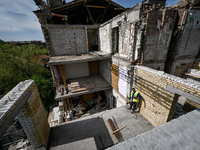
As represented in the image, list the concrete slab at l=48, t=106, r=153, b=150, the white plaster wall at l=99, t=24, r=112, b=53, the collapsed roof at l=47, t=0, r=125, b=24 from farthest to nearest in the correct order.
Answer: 1. the collapsed roof at l=47, t=0, r=125, b=24
2. the white plaster wall at l=99, t=24, r=112, b=53
3. the concrete slab at l=48, t=106, r=153, b=150

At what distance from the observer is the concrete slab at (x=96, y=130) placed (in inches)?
158

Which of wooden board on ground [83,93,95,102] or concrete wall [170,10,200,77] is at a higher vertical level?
concrete wall [170,10,200,77]

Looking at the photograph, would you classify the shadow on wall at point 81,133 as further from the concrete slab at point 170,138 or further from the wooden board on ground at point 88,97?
the wooden board on ground at point 88,97

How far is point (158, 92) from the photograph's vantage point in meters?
4.01

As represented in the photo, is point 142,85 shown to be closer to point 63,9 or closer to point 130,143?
point 130,143

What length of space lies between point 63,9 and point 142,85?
34.9 ft

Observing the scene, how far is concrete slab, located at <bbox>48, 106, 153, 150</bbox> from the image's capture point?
4.02 meters

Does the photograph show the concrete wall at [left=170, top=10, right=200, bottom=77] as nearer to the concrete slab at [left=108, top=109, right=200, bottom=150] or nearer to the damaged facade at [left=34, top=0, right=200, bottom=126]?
the damaged facade at [left=34, top=0, right=200, bottom=126]

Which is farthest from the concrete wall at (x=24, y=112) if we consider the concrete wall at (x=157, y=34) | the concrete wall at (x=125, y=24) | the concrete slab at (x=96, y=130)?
the concrete wall at (x=157, y=34)

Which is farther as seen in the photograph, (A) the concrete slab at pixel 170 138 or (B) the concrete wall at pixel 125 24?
(B) the concrete wall at pixel 125 24

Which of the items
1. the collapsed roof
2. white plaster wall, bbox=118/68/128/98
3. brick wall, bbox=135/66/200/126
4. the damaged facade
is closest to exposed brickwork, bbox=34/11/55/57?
the damaged facade

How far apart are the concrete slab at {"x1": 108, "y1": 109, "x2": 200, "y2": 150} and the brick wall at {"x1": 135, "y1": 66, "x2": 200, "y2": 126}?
2.29 m

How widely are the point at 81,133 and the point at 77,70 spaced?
7.60 m

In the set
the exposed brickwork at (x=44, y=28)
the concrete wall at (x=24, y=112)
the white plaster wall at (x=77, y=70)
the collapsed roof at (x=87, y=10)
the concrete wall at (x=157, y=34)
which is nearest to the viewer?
the concrete wall at (x=24, y=112)
